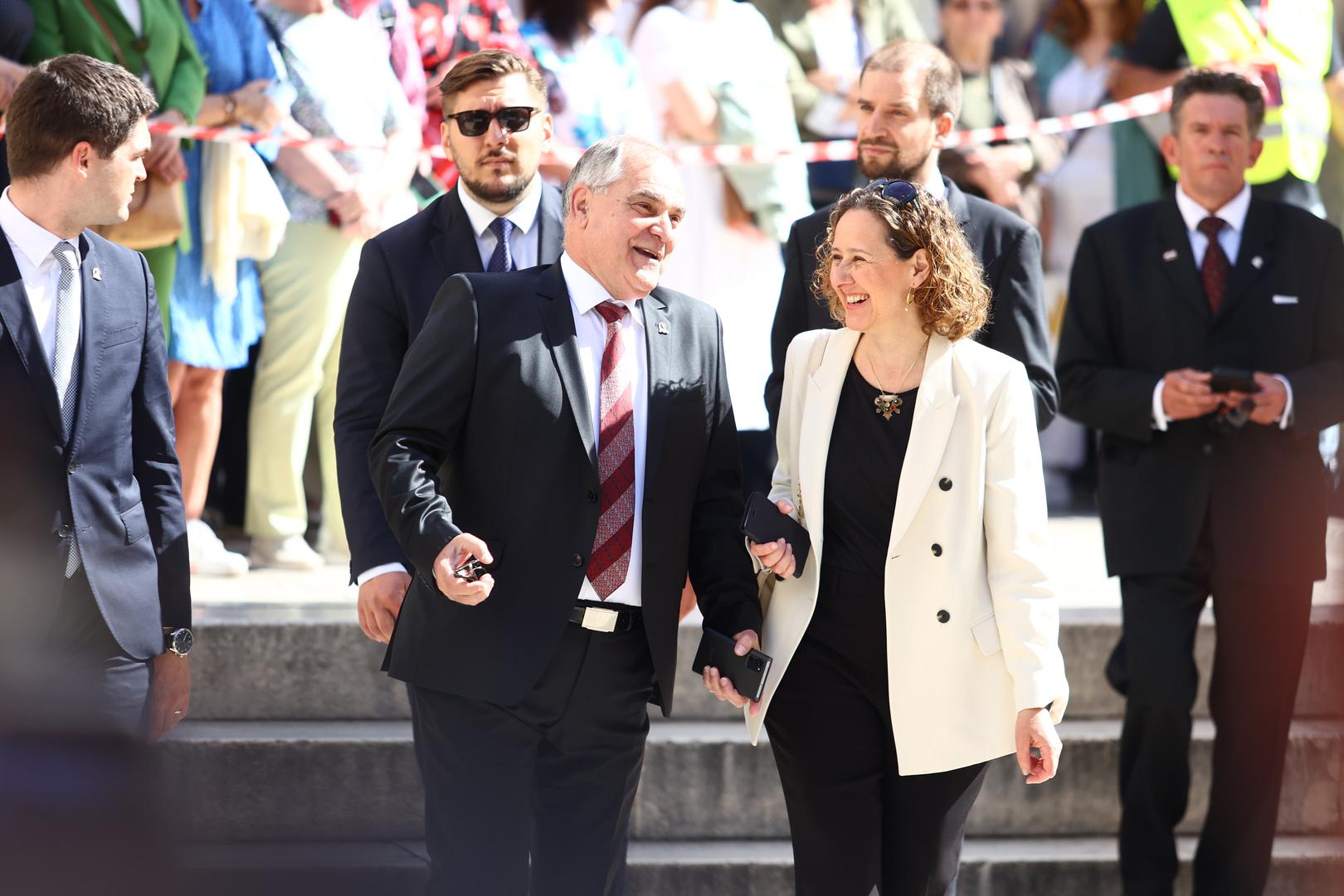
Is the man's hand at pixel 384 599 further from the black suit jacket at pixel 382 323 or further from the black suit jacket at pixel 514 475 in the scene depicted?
the black suit jacket at pixel 514 475

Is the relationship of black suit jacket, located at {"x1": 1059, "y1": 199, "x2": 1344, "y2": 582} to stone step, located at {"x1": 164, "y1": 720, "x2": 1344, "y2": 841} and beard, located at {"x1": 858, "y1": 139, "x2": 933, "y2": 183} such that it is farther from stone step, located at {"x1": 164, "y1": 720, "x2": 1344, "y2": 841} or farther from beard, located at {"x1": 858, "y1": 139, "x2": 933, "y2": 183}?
beard, located at {"x1": 858, "y1": 139, "x2": 933, "y2": 183}

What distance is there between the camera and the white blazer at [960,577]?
355 cm

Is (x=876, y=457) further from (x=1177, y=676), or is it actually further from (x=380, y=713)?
(x=380, y=713)

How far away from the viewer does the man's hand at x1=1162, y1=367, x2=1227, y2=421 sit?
471 cm

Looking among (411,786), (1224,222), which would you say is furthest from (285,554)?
(1224,222)

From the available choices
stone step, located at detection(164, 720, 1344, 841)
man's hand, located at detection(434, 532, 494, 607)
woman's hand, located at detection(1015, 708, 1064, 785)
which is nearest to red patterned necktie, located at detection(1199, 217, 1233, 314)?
stone step, located at detection(164, 720, 1344, 841)

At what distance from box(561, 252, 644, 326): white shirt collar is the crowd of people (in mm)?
11

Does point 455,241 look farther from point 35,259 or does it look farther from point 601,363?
point 35,259

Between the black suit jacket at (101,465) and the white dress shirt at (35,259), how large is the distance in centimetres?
3

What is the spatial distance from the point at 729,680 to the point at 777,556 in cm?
30

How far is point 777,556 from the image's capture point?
3475 millimetres

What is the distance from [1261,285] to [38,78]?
3.34m

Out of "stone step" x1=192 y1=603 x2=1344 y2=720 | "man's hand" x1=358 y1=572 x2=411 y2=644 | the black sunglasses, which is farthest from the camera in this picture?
"stone step" x1=192 y1=603 x2=1344 y2=720

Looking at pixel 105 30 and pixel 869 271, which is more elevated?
pixel 105 30
